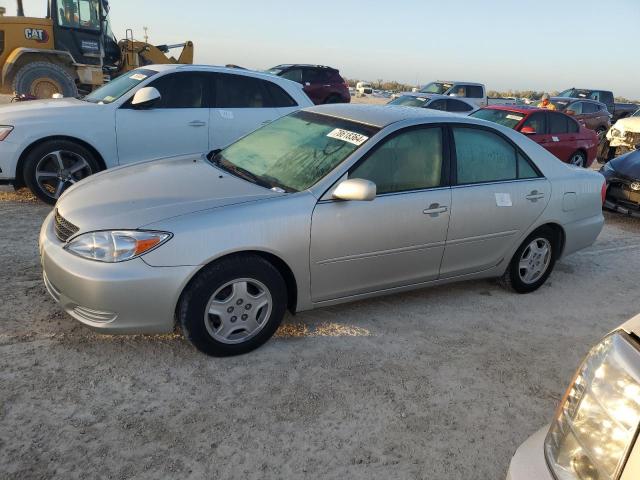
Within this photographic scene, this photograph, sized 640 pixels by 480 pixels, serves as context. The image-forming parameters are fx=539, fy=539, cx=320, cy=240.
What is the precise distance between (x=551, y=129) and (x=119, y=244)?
963 centimetres

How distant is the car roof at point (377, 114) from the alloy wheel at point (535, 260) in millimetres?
1324

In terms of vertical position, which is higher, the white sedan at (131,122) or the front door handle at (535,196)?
the white sedan at (131,122)

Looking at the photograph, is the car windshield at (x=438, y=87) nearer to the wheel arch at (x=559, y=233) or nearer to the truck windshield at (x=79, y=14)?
the truck windshield at (x=79, y=14)

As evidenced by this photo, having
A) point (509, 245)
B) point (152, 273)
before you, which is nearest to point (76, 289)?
point (152, 273)

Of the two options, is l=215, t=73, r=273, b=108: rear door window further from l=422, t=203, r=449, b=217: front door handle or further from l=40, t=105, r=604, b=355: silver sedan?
l=422, t=203, r=449, b=217: front door handle

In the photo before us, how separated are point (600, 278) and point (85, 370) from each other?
466cm

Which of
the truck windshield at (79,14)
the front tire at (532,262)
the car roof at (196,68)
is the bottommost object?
the front tire at (532,262)

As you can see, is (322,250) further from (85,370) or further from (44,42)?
(44,42)

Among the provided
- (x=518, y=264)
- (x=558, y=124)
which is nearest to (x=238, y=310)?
(x=518, y=264)

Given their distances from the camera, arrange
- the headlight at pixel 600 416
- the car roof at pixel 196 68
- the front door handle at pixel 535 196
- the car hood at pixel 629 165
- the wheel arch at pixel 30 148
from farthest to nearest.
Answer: the car hood at pixel 629 165 < the car roof at pixel 196 68 < the wheel arch at pixel 30 148 < the front door handle at pixel 535 196 < the headlight at pixel 600 416

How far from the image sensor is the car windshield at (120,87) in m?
6.24

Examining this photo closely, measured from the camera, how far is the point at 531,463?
5.26 feet

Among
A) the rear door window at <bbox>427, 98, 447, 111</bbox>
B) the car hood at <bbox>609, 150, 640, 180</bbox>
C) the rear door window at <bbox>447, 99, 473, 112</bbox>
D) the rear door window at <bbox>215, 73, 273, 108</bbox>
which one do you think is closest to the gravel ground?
the rear door window at <bbox>215, 73, 273, 108</bbox>

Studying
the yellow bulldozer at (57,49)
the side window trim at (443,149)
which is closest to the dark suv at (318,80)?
the yellow bulldozer at (57,49)
